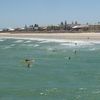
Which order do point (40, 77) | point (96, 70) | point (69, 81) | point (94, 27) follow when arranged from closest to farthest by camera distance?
point (69, 81), point (40, 77), point (96, 70), point (94, 27)

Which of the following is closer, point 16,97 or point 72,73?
point 16,97

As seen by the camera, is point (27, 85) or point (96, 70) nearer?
point (27, 85)

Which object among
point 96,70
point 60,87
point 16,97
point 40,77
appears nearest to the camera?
point 16,97

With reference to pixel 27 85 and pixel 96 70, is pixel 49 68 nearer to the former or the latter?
pixel 96 70

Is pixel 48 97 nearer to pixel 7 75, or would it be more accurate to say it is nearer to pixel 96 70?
pixel 7 75

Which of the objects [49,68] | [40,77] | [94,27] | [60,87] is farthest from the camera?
[94,27]

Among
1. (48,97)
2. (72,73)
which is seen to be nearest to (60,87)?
(48,97)

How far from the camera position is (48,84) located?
31.1m

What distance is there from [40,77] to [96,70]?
22.5 ft

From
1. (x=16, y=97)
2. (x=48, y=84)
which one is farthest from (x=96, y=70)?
(x=16, y=97)

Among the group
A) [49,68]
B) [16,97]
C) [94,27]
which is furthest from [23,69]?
[94,27]

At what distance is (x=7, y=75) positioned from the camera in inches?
1428

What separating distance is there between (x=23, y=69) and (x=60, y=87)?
11.4 meters

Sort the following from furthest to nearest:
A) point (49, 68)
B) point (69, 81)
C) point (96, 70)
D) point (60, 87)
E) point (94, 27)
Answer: point (94, 27)
point (49, 68)
point (96, 70)
point (69, 81)
point (60, 87)
